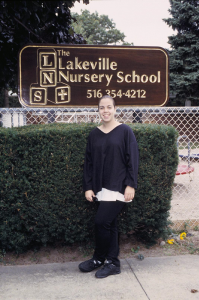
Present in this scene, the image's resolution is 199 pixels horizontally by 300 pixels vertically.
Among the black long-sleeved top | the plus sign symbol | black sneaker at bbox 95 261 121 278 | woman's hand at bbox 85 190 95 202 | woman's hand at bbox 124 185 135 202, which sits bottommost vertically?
black sneaker at bbox 95 261 121 278

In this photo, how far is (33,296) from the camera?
2.63m

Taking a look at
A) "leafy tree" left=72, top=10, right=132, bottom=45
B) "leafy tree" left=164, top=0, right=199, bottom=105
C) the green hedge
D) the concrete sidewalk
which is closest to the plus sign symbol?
the green hedge

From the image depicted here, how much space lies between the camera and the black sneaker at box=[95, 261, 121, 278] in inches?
115

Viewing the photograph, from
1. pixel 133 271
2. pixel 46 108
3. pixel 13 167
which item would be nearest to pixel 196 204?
pixel 133 271

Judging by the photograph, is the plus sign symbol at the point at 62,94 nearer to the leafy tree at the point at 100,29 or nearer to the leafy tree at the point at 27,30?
the leafy tree at the point at 27,30

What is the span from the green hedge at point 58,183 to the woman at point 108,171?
0.29 metres

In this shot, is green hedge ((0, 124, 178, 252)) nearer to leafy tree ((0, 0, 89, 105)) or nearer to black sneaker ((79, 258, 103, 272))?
black sneaker ((79, 258, 103, 272))

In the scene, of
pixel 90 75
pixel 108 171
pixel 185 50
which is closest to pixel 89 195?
pixel 108 171

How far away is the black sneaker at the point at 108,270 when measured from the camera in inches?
115

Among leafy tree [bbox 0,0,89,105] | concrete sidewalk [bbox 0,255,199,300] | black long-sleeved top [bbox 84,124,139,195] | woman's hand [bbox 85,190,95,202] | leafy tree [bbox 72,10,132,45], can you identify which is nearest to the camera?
concrete sidewalk [bbox 0,255,199,300]

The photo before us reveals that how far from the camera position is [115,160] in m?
2.88

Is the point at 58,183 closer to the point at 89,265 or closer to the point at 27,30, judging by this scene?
the point at 89,265

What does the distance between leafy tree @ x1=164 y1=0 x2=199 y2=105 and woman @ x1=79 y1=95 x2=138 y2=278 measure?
14706 mm

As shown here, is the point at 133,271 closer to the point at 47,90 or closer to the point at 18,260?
the point at 18,260
